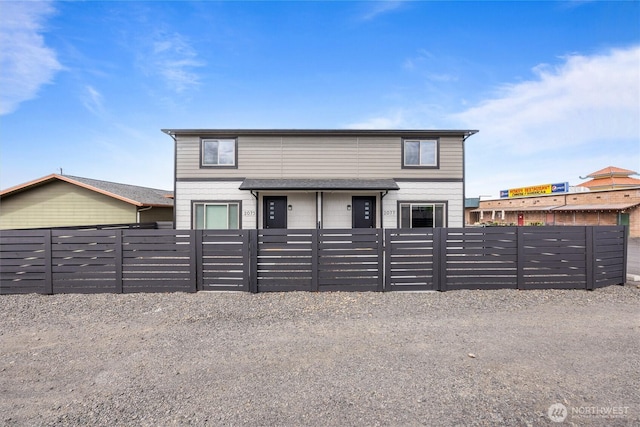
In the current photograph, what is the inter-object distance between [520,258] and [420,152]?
694cm

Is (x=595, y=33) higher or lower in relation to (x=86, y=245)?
higher

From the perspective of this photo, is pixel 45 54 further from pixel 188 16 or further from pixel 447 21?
pixel 447 21

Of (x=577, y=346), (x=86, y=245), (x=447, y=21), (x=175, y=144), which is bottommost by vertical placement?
(x=577, y=346)

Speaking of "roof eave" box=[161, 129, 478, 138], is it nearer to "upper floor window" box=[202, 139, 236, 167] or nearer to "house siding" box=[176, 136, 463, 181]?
"house siding" box=[176, 136, 463, 181]

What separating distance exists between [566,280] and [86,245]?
36.8 ft

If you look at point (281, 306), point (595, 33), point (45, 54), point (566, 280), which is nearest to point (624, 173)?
point (595, 33)

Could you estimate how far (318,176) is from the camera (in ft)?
39.9

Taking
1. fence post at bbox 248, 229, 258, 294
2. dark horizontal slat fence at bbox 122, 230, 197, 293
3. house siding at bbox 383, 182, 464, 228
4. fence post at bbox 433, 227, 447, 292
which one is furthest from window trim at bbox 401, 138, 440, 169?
dark horizontal slat fence at bbox 122, 230, 197, 293

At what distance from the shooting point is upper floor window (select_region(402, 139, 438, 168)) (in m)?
11.9

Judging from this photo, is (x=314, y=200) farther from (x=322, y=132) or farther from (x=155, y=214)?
(x=155, y=214)

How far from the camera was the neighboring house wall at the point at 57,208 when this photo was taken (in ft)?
50.9

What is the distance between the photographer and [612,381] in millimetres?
2859

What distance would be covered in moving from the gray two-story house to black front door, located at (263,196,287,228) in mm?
45

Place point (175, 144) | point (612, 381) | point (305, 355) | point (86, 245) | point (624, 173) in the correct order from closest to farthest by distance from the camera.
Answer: point (612, 381)
point (305, 355)
point (86, 245)
point (175, 144)
point (624, 173)
